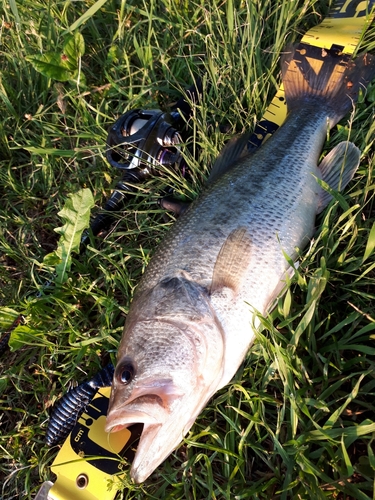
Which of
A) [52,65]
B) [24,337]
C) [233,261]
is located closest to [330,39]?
[233,261]

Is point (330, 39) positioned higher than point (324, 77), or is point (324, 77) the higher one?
point (330, 39)

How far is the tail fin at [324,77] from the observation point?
2.62 metres

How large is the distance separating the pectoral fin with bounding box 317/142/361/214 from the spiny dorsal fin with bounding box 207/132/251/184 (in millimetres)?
528

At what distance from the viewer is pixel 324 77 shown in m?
2.72

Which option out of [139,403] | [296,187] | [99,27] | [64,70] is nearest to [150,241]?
[296,187]

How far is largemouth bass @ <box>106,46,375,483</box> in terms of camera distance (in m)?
1.81

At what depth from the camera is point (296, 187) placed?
2.32 metres

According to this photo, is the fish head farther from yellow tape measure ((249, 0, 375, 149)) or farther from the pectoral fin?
yellow tape measure ((249, 0, 375, 149))

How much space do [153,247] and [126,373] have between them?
1108 mm

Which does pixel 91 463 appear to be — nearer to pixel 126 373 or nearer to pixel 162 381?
pixel 126 373

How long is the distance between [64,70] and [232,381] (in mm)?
2750

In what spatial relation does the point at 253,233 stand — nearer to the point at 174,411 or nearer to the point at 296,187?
the point at 296,187

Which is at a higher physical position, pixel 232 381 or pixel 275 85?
pixel 275 85

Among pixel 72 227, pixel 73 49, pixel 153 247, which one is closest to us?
pixel 72 227
